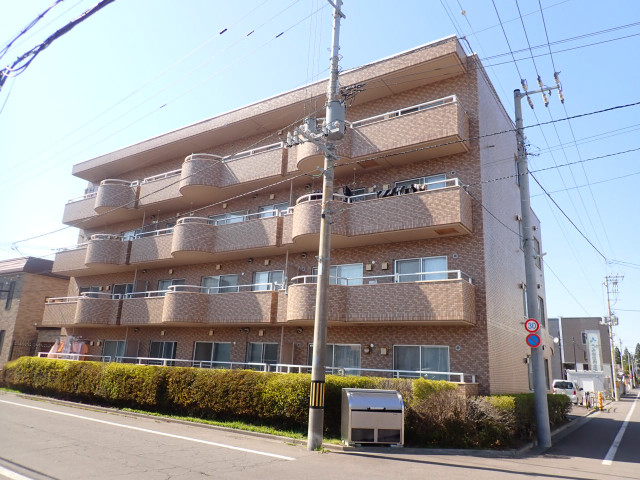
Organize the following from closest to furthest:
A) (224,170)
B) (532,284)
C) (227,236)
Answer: (532,284) → (227,236) → (224,170)

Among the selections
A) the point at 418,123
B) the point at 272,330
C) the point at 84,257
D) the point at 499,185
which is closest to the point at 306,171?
the point at 418,123

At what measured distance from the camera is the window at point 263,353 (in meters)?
18.2

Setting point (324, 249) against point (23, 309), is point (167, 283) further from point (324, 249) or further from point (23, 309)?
point (324, 249)

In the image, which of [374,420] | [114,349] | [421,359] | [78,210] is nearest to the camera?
[374,420]

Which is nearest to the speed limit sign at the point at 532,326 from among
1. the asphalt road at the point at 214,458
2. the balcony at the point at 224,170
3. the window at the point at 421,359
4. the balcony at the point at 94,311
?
the window at the point at 421,359

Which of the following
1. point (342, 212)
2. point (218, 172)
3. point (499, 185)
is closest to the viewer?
point (342, 212)

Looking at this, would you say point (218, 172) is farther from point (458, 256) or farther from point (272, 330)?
point (458, 256)

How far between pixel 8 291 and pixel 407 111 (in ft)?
88.7

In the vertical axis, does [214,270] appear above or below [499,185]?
below

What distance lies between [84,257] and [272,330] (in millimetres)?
13090

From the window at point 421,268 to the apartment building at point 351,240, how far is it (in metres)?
0.04

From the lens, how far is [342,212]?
16422mm

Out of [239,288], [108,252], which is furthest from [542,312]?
[108,252]

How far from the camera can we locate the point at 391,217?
15430mm
